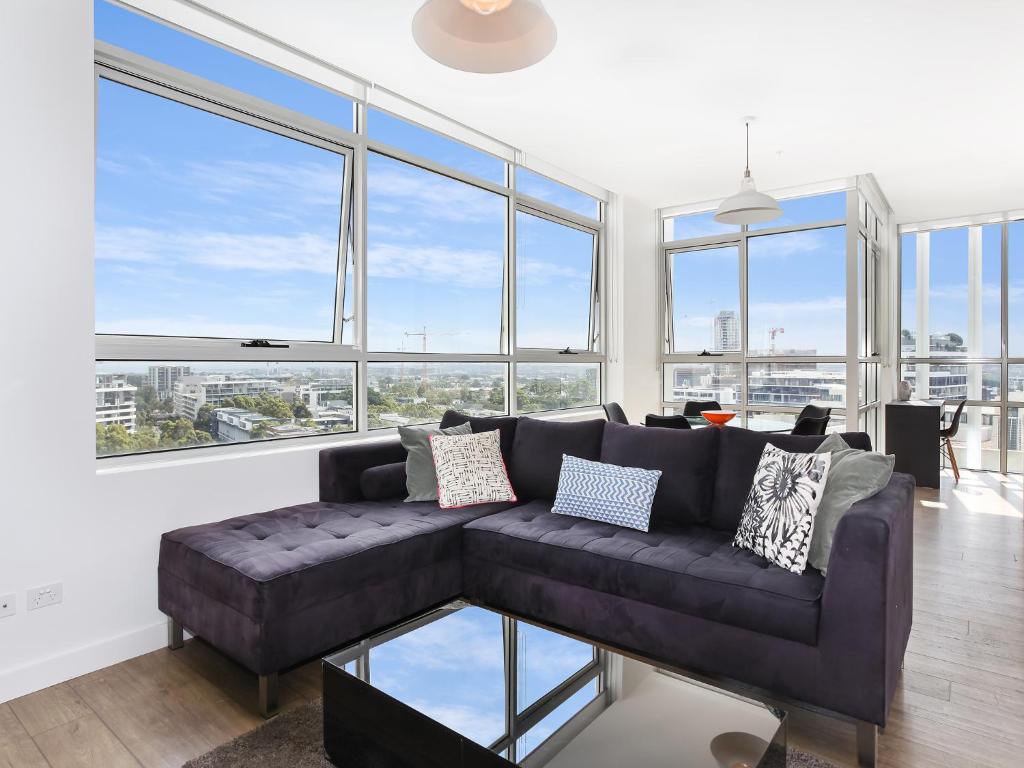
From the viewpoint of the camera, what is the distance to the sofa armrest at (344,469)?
11.3ft

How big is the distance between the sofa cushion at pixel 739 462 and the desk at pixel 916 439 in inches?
173

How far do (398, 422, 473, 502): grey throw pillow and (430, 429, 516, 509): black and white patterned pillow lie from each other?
5 centimetres

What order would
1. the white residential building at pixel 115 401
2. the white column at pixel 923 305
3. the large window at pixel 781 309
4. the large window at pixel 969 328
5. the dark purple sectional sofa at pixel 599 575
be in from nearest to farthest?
the dark purple sectional sofa at pixel 599 575 → the white residential building at pixel 115 401 → the large window at pixel 781 309 → the large window at pixel 969 328 → the white column at pixel 923 305

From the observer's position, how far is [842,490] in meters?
2.37

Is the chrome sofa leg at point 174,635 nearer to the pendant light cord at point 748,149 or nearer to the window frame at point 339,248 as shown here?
the window frame at point 339,248

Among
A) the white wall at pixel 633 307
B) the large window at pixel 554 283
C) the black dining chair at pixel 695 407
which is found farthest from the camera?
the white wall at pixel 633 307

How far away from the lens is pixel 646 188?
6.51 metres

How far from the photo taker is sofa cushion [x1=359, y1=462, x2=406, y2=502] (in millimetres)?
3459

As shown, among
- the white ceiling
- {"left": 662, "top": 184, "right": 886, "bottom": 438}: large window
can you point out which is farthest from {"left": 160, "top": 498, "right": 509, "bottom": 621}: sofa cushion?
{"left": 662, "top": 184, "right": 886, "bottom": 438}: large window

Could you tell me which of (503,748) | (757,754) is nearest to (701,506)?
(757,754)

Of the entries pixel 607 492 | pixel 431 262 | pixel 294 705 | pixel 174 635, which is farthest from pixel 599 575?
pixel 431 262

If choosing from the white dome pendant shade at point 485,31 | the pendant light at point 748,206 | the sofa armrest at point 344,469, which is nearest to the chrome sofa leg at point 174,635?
the sofa armrest at point 344,469

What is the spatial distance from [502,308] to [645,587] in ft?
11.1

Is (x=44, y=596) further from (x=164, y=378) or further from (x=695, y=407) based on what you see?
(x=695, y=407)
